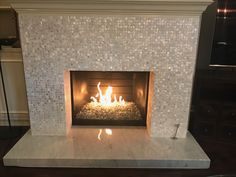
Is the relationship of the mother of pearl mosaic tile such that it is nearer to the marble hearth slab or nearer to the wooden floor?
the marble hearth slab

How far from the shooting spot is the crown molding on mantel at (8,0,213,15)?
1606 mm

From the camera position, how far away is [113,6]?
164cm

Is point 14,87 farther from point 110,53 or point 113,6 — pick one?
point 113,6

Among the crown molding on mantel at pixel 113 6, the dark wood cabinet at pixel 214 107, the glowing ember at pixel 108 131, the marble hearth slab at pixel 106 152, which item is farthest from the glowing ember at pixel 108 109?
the crown molding on mantel at pixel 113 6

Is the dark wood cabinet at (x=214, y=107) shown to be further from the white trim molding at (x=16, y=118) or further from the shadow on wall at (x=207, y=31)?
the white trim molding at (x=16, y=118)

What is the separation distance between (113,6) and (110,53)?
39cm

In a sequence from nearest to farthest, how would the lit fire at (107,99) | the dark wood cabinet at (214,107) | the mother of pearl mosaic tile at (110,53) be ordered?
the mother of pearl mosaic tile at (110,53) → the dark wood cabinet at (214,107) → the lit fire at (107,99)

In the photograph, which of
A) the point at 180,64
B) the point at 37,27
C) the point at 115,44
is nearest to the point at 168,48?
the point at 180,64

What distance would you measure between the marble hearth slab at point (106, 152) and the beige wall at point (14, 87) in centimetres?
48

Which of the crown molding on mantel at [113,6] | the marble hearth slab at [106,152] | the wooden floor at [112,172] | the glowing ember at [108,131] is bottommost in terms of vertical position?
the wooden floor at [112,172]

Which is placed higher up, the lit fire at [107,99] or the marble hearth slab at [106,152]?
the lit fire at [107,99]

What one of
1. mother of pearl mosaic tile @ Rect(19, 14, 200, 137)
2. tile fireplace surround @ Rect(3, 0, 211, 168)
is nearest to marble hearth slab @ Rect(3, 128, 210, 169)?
tile fireplace surround @ Rect(3, 0, 211, 168)

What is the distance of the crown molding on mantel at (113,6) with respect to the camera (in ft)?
5.27

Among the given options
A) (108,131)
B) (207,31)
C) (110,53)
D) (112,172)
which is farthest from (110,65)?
(207,31)
